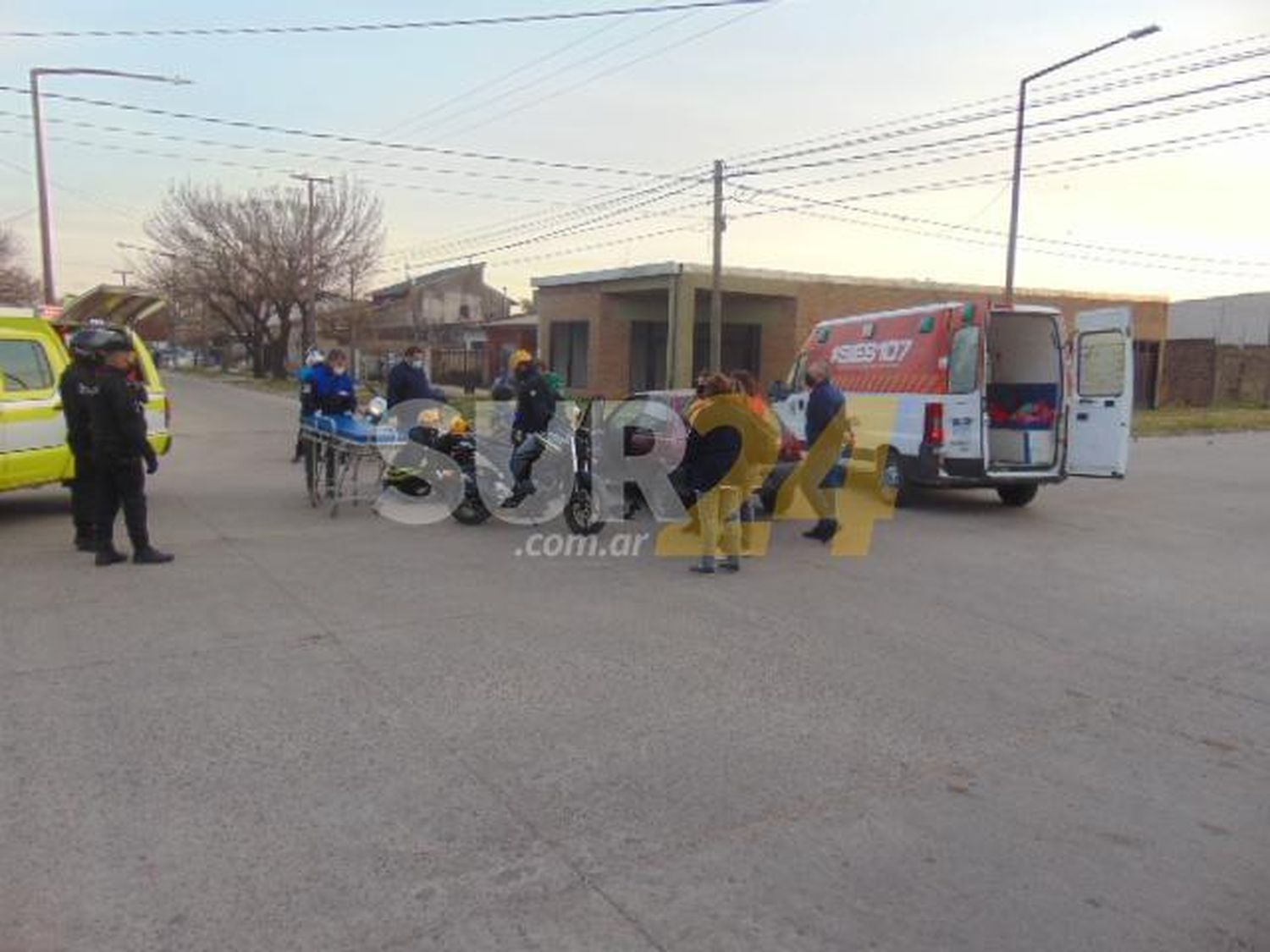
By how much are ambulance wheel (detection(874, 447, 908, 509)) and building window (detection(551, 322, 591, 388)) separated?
72.0 ft

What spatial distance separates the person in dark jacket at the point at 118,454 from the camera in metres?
7.89

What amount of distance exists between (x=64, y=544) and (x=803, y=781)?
7.16m

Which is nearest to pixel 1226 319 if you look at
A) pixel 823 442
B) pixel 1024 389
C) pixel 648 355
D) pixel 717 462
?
pixel 648 355

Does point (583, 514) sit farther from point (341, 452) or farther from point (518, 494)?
point (341, 452)

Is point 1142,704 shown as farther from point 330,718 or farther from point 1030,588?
point 330,718

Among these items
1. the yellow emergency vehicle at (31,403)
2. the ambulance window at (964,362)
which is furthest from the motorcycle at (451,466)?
the ambulance window at (964,362)

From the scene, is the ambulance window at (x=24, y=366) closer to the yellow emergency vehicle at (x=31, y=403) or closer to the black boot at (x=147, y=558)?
the yellow emergency vehicle at (x=31, y=403)

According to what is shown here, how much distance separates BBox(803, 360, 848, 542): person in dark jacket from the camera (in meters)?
9.73

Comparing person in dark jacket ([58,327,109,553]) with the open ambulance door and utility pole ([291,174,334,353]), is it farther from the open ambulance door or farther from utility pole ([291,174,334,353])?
utility pole ([291,174,334,353])

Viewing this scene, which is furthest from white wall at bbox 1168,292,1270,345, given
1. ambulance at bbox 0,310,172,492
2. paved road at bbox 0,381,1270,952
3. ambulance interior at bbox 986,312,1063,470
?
ambulance at bbox 0,310,172,492

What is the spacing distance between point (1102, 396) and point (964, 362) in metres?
1.74

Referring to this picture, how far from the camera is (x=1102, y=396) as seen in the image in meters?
11.6

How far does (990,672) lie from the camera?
226 inches

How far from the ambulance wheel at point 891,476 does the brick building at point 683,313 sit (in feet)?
56.5
